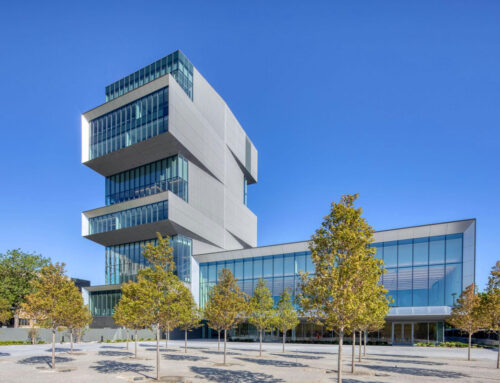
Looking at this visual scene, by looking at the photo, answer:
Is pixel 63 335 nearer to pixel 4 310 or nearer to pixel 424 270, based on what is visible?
pixel 4 310

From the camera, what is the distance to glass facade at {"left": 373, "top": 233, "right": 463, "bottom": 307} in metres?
46.6

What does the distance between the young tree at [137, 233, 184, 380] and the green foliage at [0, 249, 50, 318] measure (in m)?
48.7

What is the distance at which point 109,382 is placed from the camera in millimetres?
19547

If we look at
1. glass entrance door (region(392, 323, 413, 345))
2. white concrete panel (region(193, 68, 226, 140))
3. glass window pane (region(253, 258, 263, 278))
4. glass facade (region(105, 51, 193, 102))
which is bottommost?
glass entrance door (region(392, 323, 413, 345))

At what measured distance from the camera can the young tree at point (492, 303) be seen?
25734 millimetres

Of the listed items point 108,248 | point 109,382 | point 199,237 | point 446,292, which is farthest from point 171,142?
point 109,382

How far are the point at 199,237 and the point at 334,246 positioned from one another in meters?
53.2

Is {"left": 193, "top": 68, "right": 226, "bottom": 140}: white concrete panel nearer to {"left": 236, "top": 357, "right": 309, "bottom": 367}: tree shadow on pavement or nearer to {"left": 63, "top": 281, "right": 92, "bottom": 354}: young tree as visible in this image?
{"left": 63, "top": 281, "right": 92, "bottom": 354}: young tree

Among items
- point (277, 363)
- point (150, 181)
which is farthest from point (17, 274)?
point (277, 363)

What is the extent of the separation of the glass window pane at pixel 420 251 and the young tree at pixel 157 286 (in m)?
36.8

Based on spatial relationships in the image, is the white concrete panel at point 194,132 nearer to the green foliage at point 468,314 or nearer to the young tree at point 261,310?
the young tree at point 261,310

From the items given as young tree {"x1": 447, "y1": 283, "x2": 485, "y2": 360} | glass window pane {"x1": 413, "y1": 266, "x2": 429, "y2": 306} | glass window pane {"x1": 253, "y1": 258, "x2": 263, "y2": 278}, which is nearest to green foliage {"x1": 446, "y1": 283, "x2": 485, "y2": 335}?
young tree {"x1": 447, "y1": 283, "x2": 485, "y2": 360}

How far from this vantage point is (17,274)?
6300 centimetres

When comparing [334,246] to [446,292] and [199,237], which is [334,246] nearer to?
[446,292]
